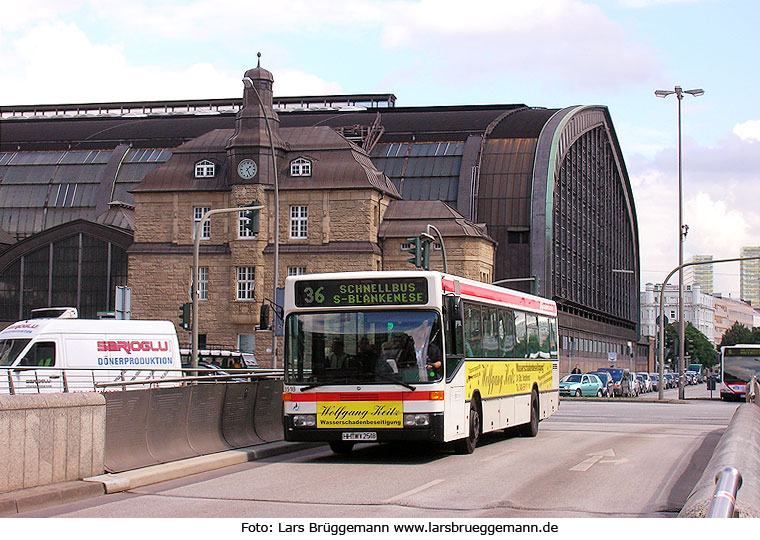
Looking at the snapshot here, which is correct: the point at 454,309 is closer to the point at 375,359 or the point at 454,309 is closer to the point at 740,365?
the point at 375,359

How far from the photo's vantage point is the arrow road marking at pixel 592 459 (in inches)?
617

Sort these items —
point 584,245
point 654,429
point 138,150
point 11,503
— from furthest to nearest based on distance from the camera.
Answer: point 584,245, point 138,150, point 654,429, point 11,503

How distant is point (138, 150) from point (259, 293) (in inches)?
1000

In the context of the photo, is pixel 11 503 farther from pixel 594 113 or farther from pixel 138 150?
pixel 594 113

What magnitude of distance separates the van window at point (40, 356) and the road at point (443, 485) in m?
13.0

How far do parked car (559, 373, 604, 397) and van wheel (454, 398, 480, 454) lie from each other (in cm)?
3831

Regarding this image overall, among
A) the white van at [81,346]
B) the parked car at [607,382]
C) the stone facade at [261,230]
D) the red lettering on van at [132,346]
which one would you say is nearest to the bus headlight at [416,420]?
the white van at [81,346]

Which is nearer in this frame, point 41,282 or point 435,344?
point 435,344

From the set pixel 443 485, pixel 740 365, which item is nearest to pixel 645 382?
pixel 740 365

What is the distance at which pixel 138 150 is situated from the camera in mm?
85188

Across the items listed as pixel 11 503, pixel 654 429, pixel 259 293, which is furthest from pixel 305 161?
pixel 11 503

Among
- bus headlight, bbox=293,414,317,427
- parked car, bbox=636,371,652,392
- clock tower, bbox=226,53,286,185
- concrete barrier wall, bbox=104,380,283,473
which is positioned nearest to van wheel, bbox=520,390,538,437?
concrete barrier wall, bbox=104,380,283,473

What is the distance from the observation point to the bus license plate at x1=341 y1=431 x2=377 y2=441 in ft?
54.0

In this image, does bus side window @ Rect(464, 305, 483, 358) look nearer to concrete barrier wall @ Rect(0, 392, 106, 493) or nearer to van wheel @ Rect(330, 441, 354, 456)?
van wheel @ Rect(330, 441, 354, 456)
